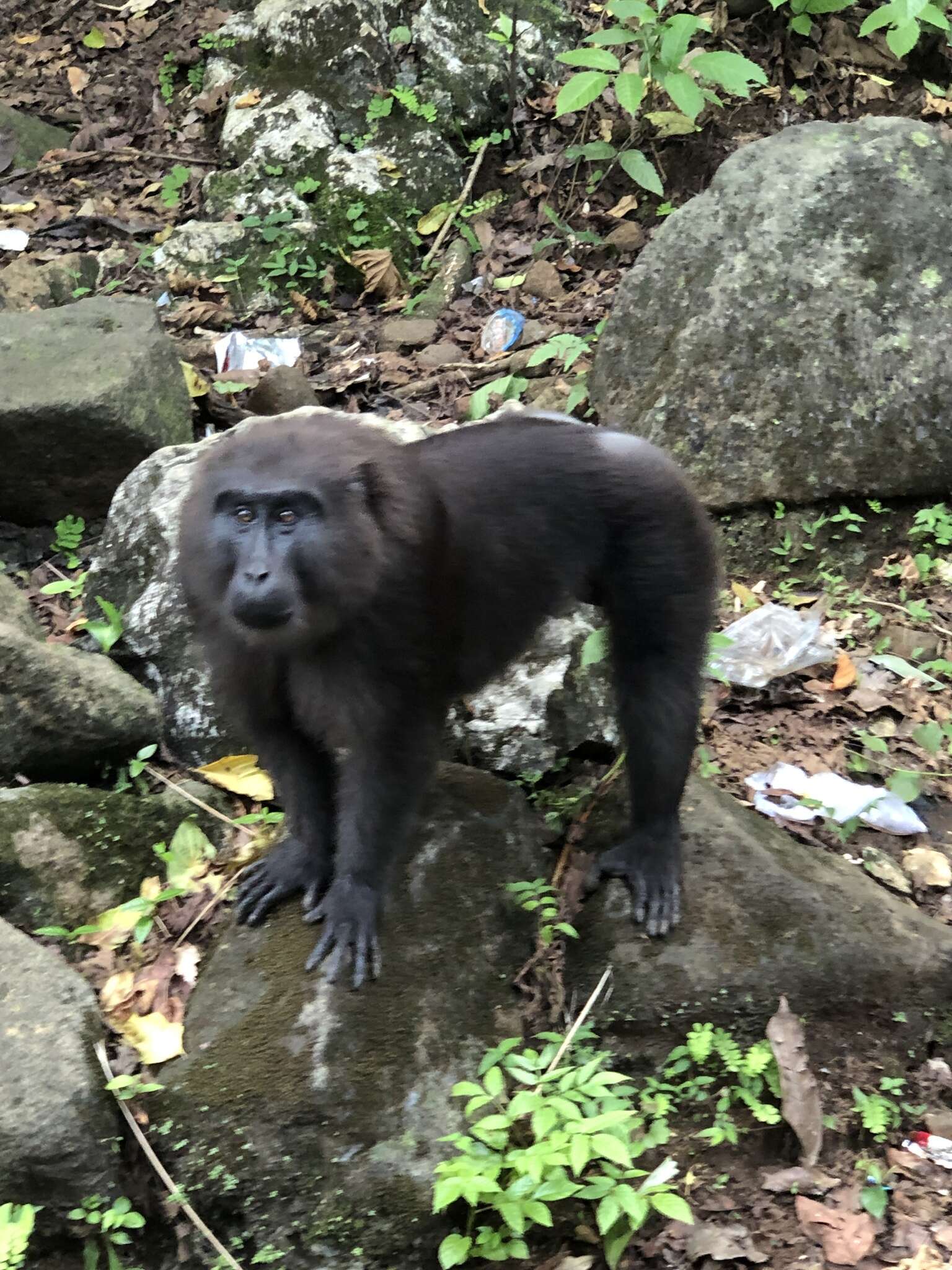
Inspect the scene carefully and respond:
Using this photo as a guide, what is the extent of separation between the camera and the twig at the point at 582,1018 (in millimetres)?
3334

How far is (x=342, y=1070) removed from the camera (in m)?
3.26

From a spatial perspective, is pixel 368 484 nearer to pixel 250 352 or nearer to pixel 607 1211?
pixel 607 1211

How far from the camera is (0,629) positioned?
4.18m

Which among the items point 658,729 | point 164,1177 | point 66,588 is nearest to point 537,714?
point 658,729

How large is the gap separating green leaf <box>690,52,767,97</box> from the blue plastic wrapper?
75.3 inches

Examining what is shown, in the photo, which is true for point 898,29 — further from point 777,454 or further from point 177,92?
point 177,92

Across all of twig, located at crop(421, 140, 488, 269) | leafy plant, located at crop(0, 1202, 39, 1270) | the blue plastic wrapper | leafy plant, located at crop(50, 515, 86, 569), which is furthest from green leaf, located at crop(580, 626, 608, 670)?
twig, located at crop(421, 140, 488, 269)

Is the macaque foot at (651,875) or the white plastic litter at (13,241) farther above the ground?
the white plastic litter at (13,241)

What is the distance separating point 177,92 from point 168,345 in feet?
18.1

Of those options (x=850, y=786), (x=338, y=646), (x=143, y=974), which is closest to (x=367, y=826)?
(x=338, y=646)

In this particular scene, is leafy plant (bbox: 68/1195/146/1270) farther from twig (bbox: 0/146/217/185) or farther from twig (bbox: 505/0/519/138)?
twig (bbox: 0/146/217/185)

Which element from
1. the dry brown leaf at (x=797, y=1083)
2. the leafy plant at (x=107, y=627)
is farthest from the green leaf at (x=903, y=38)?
the dry brown leaf at (x=797, y=1083)

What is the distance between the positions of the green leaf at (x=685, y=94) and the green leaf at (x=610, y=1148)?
6.09 metres

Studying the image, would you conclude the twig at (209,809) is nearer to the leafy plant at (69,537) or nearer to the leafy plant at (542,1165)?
the leafy plant at (542,1165)
